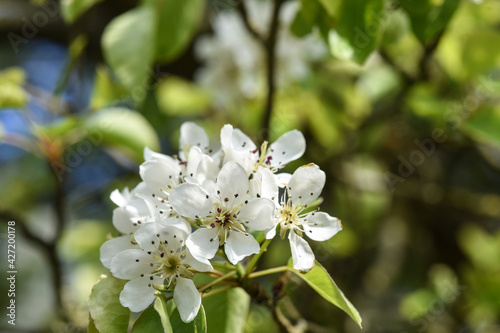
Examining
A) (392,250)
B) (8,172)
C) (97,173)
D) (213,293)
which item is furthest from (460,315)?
(8,172)

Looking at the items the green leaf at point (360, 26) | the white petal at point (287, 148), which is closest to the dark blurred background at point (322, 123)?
the green leaf at point (360, 26)

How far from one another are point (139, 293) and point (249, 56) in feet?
4.20

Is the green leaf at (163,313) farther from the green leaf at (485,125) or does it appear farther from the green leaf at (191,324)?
the green leaf at (485,125)

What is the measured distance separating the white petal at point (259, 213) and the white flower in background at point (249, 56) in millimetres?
1158

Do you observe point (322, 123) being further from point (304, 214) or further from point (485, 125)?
point (304, 214)

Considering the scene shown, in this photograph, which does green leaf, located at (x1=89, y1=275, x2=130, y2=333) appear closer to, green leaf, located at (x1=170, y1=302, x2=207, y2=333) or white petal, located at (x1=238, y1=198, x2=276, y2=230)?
green leaf, located at (x1=170, y1=302, x2=207, y2=333)

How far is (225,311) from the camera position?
898 mm

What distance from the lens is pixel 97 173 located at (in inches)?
114

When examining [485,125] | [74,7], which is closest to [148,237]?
[74,7]

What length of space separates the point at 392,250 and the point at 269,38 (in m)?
1.35

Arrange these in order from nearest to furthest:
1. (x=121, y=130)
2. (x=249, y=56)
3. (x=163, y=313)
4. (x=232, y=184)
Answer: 1. (x=163, y=313)
2. (x=232, y=184)
3. (x=121, y=130)
4. (x=249, y=56)

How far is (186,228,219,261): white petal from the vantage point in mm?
764

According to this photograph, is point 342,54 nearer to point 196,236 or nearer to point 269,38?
point 269,38

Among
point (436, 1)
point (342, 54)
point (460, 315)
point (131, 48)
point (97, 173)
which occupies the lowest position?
point (97, 173)
